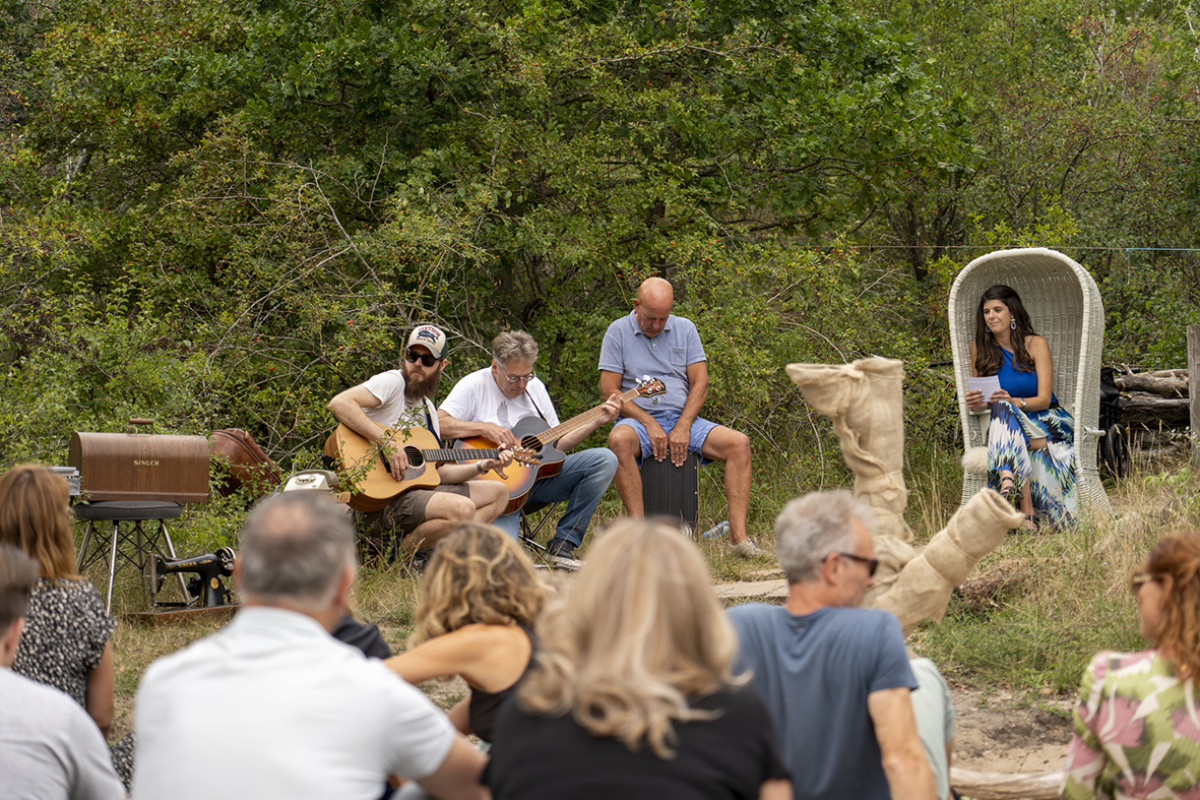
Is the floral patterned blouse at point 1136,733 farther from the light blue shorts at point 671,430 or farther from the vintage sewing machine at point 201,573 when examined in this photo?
the light blue shorts at point 671,430

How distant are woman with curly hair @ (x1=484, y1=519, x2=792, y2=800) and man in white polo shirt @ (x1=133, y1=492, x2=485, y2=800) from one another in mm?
237

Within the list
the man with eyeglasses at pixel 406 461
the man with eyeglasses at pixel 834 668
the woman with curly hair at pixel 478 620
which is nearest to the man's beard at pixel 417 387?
the man with eyeglasses at pixel 406 461

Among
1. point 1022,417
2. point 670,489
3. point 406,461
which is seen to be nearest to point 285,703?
point 406,461

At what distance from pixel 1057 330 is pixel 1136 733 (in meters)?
5.52

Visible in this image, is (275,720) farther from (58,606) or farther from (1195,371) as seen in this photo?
(1195,371)

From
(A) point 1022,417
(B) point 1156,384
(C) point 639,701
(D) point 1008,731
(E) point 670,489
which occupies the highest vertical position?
(C) point 639,701

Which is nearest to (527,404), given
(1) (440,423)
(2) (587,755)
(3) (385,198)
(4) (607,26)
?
(1) (440,423)

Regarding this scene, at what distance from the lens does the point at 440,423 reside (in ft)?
22.4

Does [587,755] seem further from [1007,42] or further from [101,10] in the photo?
[1007,42]

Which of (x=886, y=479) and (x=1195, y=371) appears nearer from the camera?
(x=886, y=479)

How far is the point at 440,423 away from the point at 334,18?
12.3ft

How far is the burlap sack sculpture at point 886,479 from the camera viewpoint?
3.96 meters

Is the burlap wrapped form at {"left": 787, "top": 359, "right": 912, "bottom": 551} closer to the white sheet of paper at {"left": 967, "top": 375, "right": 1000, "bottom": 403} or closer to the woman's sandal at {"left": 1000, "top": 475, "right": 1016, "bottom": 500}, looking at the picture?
the woman's sandal at {"left": 1000, "top": 475, "right": 1016, "bottom": 500}

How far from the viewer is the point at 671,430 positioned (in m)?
7.24
